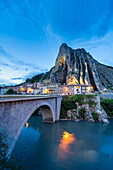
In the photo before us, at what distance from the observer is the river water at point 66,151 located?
392 inches

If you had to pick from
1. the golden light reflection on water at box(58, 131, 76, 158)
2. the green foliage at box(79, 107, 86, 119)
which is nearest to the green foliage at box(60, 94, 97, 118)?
the green foliage at box(79, 107, 86, 119)

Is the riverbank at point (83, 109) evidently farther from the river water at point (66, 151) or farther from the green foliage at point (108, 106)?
the river water at point (66, 151)

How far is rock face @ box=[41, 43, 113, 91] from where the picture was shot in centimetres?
6269

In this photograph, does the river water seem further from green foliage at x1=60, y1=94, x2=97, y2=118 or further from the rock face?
the rock face

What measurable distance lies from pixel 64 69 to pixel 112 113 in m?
49.2

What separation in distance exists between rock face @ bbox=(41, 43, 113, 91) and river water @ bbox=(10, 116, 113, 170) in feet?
144

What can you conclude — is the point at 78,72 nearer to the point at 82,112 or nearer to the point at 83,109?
the point at 83,109

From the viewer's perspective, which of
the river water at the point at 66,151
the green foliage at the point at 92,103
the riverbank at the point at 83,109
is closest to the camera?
the river water at the point at 66,151

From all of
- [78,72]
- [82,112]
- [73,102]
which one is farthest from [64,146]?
[78,72]

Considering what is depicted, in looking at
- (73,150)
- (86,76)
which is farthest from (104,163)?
(86,76)

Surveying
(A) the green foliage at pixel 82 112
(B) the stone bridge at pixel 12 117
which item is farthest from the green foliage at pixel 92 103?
(B) the stone bridge at pixel 12 117

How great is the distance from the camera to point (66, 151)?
41.1 ft

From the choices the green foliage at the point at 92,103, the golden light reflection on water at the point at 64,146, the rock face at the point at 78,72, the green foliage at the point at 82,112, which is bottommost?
the golden light reflection on water at the point at 64,146

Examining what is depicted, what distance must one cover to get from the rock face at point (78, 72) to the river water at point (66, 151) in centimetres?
4401
